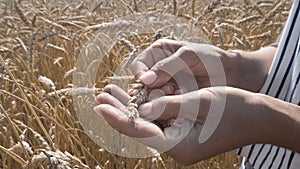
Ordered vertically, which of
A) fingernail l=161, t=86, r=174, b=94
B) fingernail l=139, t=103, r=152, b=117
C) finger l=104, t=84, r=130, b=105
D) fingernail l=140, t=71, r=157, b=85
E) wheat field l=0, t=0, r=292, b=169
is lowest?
wheat field l=0, t=0, r=292, b=169

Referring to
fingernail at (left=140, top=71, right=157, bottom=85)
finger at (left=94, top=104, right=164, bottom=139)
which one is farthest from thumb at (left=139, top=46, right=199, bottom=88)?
finger at (left=94, top=104, right=164, bottom=139)

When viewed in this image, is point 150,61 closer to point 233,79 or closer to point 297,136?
point 233,79

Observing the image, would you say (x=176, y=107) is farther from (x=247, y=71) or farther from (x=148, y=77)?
→ (x=247, y=71)

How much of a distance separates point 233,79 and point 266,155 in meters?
0.13

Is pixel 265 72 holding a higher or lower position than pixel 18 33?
higher

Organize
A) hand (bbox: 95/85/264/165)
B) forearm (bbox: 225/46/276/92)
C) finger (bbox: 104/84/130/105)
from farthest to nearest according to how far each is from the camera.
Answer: forearm (bbox: 225/46/276/92)
finger (bbox: 104/84/130/105)
hand (bbox: 95/85/264/165)

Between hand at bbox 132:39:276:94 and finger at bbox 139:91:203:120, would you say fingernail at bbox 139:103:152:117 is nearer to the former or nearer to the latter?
finger at bbox 139:91:203:120

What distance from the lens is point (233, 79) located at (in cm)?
86

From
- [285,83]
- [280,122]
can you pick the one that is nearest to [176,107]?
[280,122]

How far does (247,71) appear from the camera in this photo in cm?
86

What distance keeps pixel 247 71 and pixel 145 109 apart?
0.82 feet

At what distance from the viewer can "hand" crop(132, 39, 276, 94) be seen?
83 cm

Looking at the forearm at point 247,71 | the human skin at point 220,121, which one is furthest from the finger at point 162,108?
the forearm at point 247,71

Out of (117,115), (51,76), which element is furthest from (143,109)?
(51,76)
